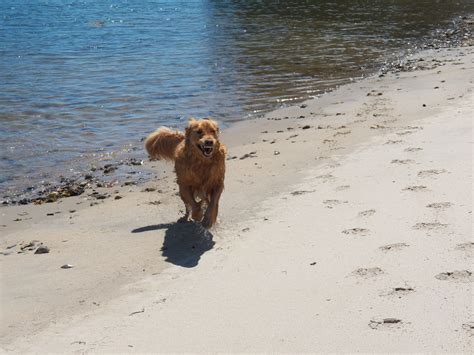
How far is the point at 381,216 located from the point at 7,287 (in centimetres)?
287

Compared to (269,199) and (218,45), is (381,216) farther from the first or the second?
(218,45)

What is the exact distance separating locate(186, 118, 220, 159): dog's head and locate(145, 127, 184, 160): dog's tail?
90 cm

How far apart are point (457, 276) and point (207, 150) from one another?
8.66 feet

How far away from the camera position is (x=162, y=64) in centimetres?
1802

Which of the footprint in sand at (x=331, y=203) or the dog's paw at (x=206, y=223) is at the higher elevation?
the footprint in sand at (x=331, y=203)

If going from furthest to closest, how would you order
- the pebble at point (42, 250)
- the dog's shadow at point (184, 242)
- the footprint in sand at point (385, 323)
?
1. the pebble at point (42, 250)
2. the dog's shadow at point (184, 242)
3. the footprint in sand at point (385, 323)

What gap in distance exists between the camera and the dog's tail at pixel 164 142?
24.8ft

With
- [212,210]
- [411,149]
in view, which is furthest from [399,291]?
[411,149]

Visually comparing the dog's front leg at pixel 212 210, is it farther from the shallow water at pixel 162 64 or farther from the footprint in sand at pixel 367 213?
the shallow water at pixel 162 64

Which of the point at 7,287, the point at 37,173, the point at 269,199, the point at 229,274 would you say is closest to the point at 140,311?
the point at 229,274

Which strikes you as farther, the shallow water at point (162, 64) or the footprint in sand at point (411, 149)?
the shallow water at point (162, 64)

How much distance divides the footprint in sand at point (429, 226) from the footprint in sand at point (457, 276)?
0.83m

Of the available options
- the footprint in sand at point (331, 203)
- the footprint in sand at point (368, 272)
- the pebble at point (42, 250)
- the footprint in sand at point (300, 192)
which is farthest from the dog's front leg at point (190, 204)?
the footprint in sand at point (368, 272)

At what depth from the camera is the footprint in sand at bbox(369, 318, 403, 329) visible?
161 inches
